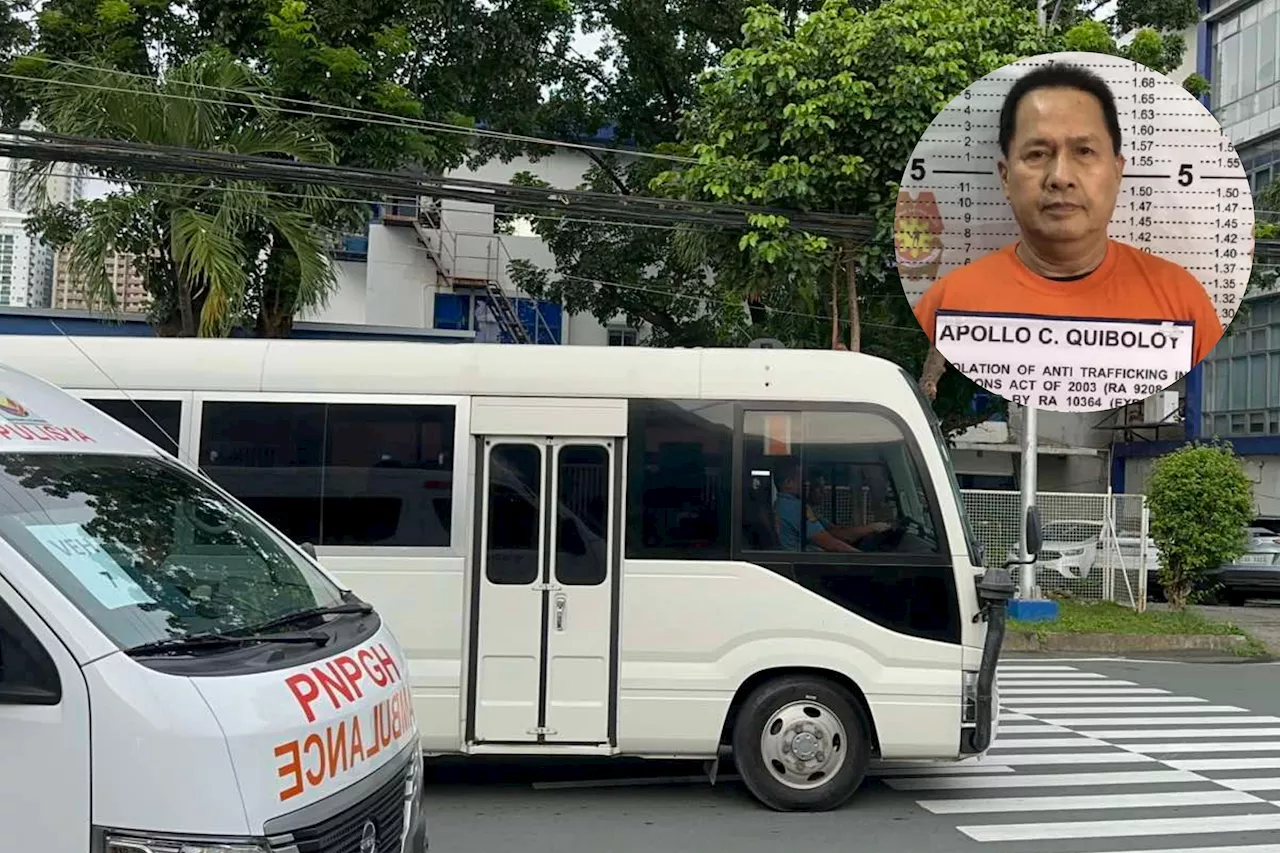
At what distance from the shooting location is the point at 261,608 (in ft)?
12.2

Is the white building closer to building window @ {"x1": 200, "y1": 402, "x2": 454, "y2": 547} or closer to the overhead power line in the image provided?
the overhead power line

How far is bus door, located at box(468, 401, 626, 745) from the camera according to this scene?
664cm

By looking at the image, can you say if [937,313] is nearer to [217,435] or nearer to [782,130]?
[782,130]

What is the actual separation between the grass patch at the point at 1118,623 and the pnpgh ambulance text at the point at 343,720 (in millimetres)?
12725

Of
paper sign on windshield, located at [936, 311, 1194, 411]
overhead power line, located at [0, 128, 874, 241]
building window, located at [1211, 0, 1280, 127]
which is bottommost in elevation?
paper sign on windshield, located at [936, 311, 1194, 411]

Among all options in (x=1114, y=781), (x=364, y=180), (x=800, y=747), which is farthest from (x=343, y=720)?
(x=364, y=180)

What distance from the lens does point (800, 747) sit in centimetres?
658

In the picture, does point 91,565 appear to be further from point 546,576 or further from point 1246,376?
point 1246,376

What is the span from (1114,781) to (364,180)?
27.4 ft

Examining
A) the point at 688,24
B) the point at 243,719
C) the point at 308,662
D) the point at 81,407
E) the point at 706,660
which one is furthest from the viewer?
the point at 688,24

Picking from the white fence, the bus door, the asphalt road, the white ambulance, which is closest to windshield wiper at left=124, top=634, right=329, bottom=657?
the white ambulance

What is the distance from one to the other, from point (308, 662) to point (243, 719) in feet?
1.28

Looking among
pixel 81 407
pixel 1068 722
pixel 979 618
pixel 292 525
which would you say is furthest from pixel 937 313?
pixel 81 407

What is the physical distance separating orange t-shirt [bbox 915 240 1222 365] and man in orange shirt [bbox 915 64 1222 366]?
12 mm
